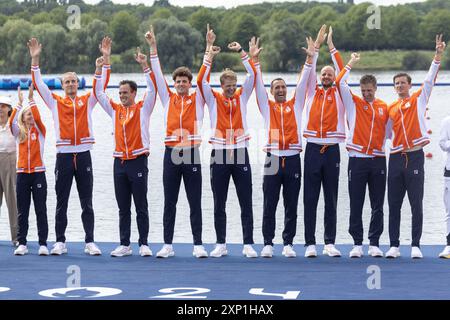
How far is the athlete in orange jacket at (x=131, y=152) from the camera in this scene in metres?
10.3

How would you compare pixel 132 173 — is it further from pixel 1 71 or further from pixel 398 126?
pixel 1 71

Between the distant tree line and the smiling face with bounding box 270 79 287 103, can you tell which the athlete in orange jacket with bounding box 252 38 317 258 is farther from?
the distant tree line

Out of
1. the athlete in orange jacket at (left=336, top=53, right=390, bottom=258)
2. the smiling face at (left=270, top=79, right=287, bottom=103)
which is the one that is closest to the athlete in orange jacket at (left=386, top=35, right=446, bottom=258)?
the athlete in orange jacket at (left=336, top=53, right=390, bottom=258)

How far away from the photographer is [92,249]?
10445 mm

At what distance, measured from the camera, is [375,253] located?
10156 millimetres

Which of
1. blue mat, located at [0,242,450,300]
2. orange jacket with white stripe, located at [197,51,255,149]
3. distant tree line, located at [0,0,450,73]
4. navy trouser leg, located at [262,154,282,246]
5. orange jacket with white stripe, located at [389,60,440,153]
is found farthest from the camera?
distant tree line, located at [0,0,450,73]

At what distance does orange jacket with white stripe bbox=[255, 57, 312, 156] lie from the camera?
33.4 feet

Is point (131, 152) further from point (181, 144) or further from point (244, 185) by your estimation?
point (244, 185)

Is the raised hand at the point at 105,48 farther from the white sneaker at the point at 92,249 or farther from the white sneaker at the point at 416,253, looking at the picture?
the white sneaker at the point at 416,253

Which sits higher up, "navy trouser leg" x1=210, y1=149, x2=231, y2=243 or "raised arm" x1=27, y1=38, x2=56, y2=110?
"raised arm" x1=27, y1=38, x2=56, y2=110

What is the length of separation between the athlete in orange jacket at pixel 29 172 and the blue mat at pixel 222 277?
0.30 meters

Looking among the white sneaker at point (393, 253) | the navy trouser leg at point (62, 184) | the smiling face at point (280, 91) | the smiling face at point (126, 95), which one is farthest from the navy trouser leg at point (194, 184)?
the white sneaker at point (393, 253)

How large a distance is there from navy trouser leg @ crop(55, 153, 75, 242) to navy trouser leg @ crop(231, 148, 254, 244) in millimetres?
1663
